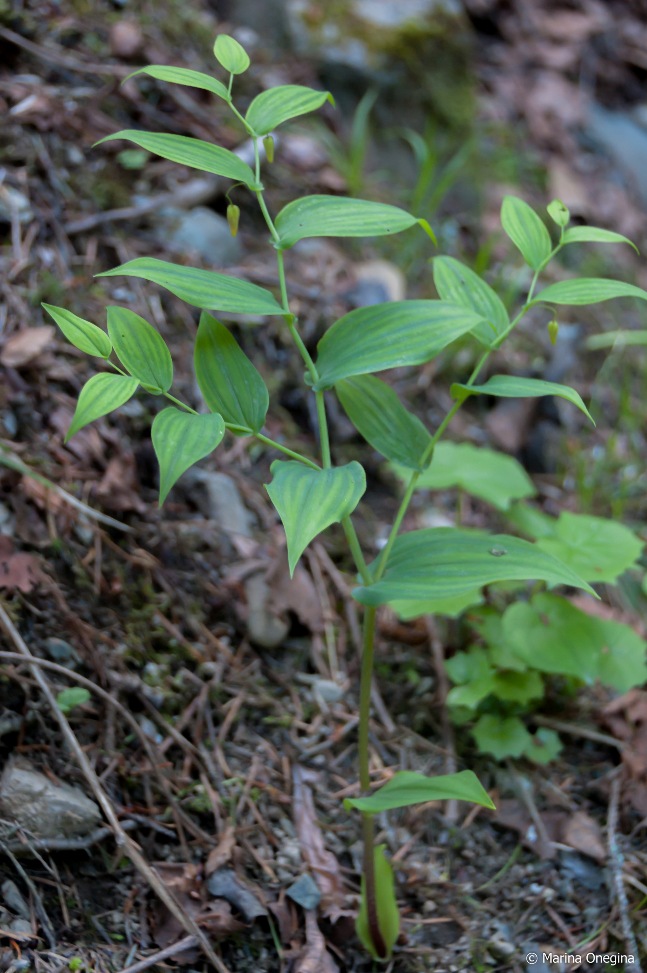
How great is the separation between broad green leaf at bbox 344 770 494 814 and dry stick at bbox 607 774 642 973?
47 centimetres

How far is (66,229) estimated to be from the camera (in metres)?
1.89

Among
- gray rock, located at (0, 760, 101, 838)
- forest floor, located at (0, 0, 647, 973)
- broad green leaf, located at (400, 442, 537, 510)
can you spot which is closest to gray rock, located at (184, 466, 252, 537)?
forest floor, located at (0, 0, 647, 973)

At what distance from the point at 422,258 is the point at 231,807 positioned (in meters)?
1.85

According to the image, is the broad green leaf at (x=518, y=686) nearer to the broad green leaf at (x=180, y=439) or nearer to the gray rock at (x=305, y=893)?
the gray rock at (x=305, y=893)

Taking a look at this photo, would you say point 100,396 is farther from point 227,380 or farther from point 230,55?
point 230,55

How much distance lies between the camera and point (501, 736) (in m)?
1.50

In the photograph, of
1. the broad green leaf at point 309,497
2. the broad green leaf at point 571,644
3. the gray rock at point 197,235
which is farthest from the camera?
the gray rock at point 197,235

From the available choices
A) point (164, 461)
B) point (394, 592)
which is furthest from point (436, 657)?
point (164, 461)

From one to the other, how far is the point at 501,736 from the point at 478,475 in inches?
21.2

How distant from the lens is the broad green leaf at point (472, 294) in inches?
43.3

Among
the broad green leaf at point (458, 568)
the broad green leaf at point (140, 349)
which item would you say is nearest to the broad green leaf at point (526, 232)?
the broad green leaf at point (458, 568)

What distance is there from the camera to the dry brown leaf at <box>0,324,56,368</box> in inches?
61.7

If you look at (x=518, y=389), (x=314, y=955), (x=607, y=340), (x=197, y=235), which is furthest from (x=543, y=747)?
(x=607, y=340)

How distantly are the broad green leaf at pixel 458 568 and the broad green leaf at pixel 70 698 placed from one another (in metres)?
0.53
